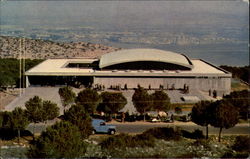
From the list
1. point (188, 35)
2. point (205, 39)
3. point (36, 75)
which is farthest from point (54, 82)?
point (188, 35)

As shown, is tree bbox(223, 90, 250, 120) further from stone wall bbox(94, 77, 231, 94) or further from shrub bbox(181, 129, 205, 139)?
stone wall bbox(94, 77, 231, 94)

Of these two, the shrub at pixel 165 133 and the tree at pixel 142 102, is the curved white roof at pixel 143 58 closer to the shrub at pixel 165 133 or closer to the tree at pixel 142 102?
the tree at pixel 142 102

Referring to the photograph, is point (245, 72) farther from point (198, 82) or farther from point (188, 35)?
point (188, 35)

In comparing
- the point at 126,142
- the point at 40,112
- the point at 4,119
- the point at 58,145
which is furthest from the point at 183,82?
the point at 58,145

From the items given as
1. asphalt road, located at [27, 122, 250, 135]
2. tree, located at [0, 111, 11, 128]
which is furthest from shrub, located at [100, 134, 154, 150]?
tree, located at [0, 111, 11, 128]

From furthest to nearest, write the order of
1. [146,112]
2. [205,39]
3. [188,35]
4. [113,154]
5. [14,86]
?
[188,35] < [205,39] < [14,86] < [146,112] < [113,154]

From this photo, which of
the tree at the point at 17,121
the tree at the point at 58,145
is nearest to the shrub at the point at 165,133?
the tree at the point at 58,145

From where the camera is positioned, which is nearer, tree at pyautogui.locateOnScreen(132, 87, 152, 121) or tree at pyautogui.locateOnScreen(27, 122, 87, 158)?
tree at pyautogui.locateOnScreen(27, 122, 87, 158)
